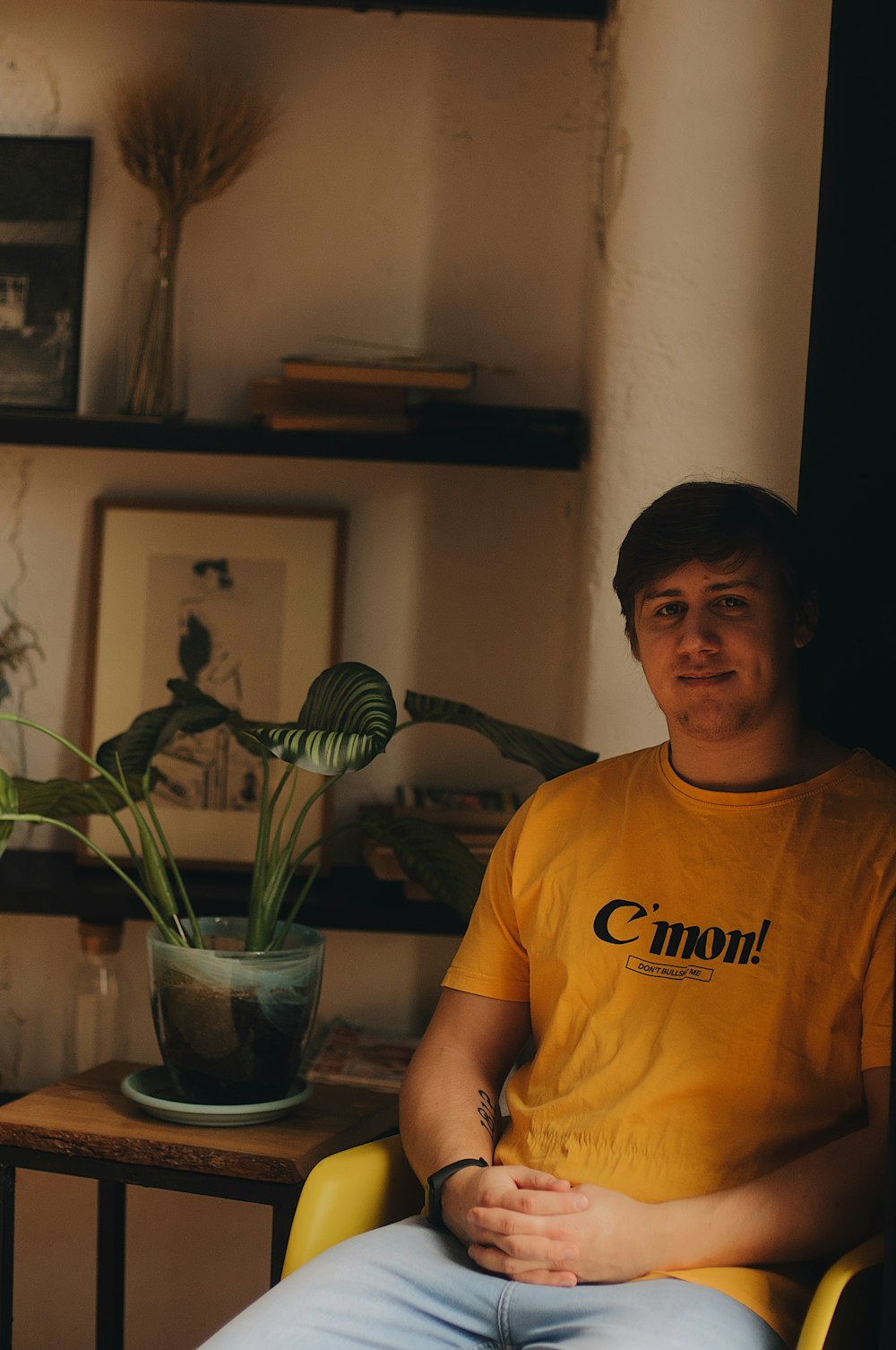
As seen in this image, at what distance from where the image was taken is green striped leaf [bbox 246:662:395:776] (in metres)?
1.56

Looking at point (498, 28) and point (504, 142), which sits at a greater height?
point (498, 28)

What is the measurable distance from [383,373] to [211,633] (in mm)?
591

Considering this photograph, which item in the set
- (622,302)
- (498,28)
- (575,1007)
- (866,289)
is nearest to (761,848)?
(575,1007)

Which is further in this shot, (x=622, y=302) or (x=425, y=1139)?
(x=622, y=302)

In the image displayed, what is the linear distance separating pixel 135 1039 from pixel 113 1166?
0.78 metres

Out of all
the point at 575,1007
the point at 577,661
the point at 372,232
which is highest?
the point at 372,232

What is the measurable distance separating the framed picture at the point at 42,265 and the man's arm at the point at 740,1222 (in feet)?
5.71

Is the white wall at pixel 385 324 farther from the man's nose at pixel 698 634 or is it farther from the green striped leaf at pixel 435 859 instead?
the man's nose at pixel 698 634

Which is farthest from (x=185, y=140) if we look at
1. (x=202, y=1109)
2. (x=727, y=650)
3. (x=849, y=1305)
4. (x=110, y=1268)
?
(x=849, y=1305)

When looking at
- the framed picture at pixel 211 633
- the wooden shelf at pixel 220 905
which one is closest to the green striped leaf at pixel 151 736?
the wooden shelf at pixel 220 905

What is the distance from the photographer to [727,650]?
1.50m

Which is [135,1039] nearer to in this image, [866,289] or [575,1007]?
[575,1007]

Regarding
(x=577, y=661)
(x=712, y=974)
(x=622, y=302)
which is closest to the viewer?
(x=712, y=974)

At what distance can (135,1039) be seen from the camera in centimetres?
251
